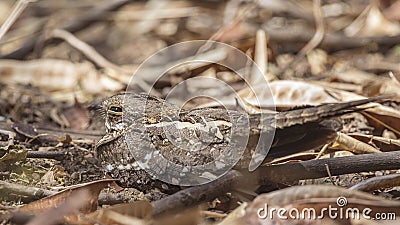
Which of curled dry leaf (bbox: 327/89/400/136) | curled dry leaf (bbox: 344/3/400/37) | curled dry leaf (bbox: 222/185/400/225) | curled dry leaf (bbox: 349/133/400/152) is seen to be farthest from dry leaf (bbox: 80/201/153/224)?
curled dry leaf (bbox: 344/3/400/37)

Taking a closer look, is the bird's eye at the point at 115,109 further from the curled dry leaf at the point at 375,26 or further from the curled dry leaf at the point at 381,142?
the curled dry leaf at the point at 375,26

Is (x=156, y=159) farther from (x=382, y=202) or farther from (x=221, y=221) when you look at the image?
(x=382, y=202)

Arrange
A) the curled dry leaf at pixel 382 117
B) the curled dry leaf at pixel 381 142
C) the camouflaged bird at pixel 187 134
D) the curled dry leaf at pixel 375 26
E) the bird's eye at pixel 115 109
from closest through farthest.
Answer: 1. the camouflaged bird at pixel 187 134
2. the bird's eye at pixel 115 109
3. the curled dry leaf at pixel 381 142
4. the curled dry leaf at pixel 382 117
5. the curled dry leaf at pixel 375 26

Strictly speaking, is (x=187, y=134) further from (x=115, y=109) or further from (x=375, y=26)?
(x=375, y=26)

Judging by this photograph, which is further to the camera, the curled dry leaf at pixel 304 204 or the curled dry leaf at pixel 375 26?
the curled dry leaf at pixel 375 26

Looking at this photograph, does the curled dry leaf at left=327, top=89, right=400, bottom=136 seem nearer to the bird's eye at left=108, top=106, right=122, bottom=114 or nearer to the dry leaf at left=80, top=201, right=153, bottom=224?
the bird's eye at left=108, top=106, right=122, bottom=114

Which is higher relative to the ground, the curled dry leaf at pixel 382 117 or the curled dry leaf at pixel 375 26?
the curled dry leaf at pixel 375 26

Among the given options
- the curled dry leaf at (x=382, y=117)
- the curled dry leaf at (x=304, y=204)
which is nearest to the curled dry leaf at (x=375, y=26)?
the curled dry leaf at (x=382, y=117)
